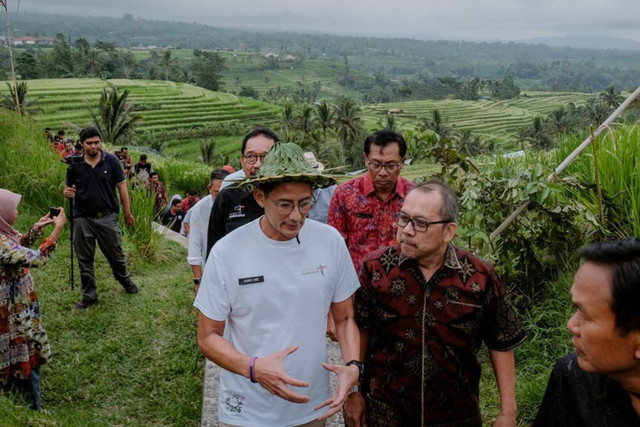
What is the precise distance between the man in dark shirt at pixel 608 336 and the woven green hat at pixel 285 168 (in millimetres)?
1030

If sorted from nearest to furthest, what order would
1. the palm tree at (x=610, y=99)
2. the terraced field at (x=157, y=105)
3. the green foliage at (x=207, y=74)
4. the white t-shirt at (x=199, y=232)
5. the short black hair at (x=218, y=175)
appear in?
the white t-shirt at (x=199, y=232) → the short black hair at (x=218, y=175) → the terraced field at (x=157, y=105) → the palm tree at (x=610, y=99) → the green foliage at (x=207, y=74)

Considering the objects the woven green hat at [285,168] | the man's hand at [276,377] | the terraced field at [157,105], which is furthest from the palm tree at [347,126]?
the man's hand at [276,377]

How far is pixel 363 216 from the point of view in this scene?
3.70 m

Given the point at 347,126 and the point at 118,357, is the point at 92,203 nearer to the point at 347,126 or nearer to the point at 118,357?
the point at 118,357

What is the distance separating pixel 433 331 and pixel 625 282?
35.5 inches

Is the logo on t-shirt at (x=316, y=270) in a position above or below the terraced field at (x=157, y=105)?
above

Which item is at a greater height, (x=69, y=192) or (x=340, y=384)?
(x=340, y=384)

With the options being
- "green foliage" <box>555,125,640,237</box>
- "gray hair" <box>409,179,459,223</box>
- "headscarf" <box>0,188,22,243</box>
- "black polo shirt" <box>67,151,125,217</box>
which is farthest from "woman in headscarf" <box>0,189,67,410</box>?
"green foliage" <box>555,125,640,237</box>

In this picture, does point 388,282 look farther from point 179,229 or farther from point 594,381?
point 179,229

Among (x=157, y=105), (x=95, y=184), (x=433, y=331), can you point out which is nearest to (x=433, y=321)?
(x=433, y=331)

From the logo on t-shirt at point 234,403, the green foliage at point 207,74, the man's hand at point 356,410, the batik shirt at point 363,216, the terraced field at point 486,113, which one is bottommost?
the terraced field at point 486,113

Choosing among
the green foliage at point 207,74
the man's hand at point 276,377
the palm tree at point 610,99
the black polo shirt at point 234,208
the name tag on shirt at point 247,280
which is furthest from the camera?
the green foliage at point 207,74

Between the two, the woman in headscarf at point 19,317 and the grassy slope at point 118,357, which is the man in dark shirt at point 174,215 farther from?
the woman in headscarf at point 19,317

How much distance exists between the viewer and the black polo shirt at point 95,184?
18.0 feet
